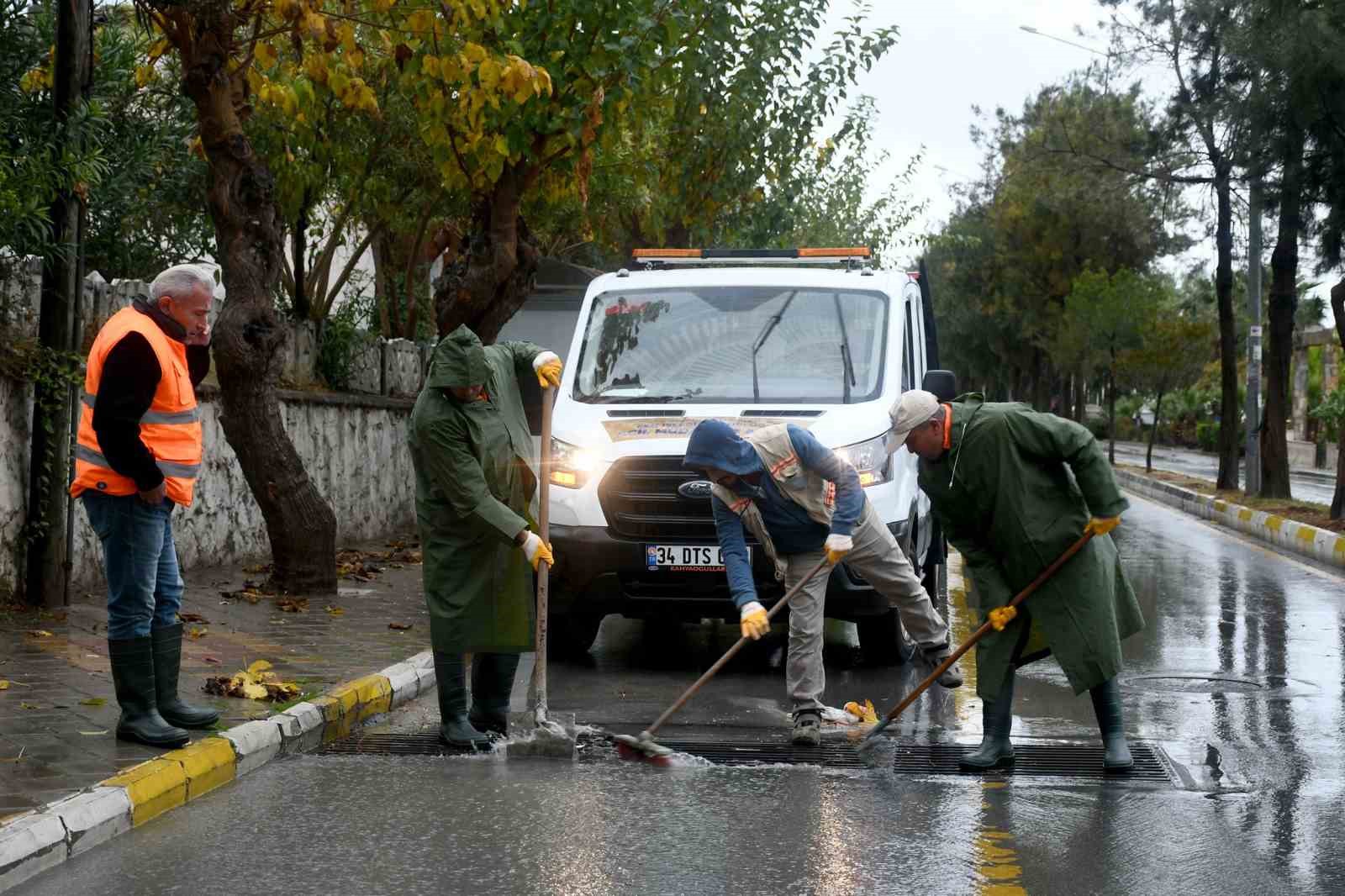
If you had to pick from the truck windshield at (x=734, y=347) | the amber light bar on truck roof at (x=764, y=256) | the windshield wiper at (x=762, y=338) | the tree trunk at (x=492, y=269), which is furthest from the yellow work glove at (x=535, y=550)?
the tree trunk at (x=492, y=269)

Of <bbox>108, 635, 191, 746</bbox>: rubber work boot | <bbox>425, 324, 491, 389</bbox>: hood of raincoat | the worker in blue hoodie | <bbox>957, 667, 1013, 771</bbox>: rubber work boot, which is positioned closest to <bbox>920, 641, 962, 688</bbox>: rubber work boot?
the worker in blue hoodie

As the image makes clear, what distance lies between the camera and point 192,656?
29.4 feet

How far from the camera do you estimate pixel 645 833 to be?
567cm

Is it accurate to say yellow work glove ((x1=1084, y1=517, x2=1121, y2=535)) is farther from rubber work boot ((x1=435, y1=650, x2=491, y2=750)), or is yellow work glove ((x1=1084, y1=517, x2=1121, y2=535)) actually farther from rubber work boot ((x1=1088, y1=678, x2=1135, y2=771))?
rubber work boot ((x1=435, y1=650, x2=491, y2=750))

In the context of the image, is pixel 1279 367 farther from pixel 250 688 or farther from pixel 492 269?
pixel 250 688

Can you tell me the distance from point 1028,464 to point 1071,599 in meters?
0.58

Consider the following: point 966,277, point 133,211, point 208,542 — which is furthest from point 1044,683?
point 966,277

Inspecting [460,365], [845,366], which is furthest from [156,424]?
[845,366]

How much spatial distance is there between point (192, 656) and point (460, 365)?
114 inches

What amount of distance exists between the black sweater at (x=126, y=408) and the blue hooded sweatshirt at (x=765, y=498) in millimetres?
2311

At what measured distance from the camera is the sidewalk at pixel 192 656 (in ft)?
20.8

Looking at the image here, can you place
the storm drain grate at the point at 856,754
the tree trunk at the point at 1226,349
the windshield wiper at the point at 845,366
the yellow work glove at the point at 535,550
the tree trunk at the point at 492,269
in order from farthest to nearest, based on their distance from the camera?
the tree trunk at the point at 1226,349
the tree trunk at the point at 492,269
the windshield wiper at the point at 845,366
the yellow work glove at the point at 535,550
the storm drain grate at the point at 856,754

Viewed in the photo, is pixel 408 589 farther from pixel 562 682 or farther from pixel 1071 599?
pixel 1071 599

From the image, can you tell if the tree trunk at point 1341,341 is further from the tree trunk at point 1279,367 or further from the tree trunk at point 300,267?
the tree trunk at point 300,267
